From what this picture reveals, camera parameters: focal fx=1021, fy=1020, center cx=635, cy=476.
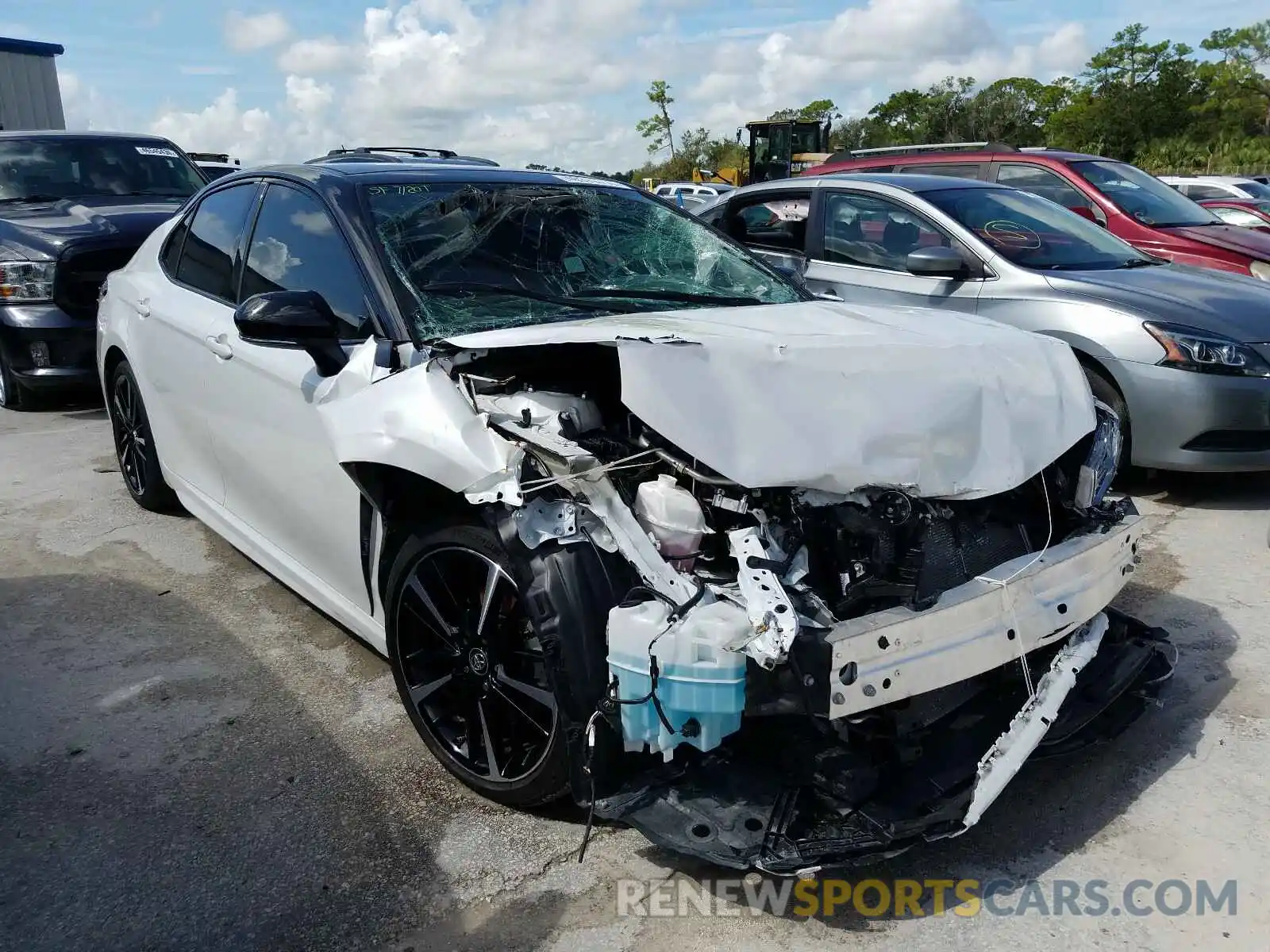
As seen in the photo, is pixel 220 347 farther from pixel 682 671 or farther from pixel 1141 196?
pixel 1141 196

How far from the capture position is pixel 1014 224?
5914 millimetres

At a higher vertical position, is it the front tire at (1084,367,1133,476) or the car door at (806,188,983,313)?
the car door at (806,188,983,313)

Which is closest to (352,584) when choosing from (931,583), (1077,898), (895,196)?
(931,583)

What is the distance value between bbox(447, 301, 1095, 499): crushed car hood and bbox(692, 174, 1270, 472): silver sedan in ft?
4.01

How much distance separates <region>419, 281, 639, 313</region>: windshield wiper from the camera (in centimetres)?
307

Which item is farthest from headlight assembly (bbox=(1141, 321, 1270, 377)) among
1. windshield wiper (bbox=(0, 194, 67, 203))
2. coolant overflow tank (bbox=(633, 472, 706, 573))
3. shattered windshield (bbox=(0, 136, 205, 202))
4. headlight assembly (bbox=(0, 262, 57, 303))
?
windshield wiper (bbox=(0, 194, 67, 203))

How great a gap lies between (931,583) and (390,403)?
144 cm

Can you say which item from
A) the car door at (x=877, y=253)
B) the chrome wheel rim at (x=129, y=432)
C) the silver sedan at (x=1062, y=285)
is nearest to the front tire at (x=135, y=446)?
the chrome wheel rim at (x=129, y=432)

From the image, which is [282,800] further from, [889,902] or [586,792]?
[889,902]

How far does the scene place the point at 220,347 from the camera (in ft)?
11.9

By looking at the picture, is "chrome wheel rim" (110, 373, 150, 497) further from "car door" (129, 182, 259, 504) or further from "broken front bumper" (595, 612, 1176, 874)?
"broken front bumper" (595, 612, 1176, 874)

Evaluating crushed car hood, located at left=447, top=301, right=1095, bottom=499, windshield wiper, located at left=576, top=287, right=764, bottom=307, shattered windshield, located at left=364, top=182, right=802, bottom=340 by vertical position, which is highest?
shattered windshield, located at left=364, top=182, right=802, bottom=340

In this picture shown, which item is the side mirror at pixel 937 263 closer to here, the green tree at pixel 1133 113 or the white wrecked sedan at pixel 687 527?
the white wrecked sedan at pixel 687 527

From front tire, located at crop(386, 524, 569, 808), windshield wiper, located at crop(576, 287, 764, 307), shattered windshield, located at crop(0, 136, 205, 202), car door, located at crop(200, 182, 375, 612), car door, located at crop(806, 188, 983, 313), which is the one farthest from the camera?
shattered windshield, located at crop(0, 136, 205, 202)
